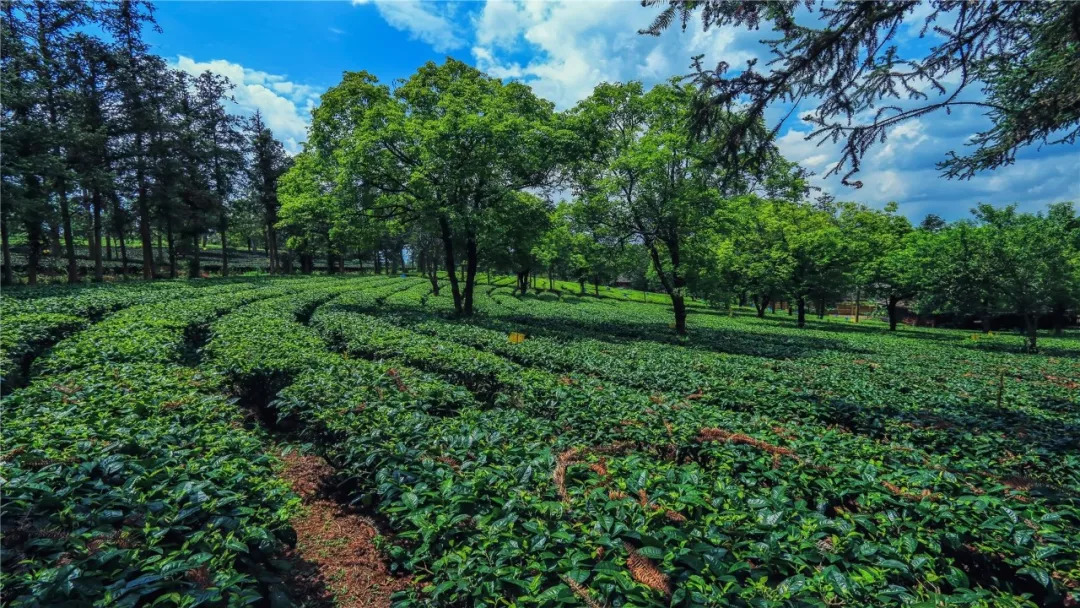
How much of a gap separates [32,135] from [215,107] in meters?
22.1

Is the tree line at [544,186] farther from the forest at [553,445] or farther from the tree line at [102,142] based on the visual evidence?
the tree line at [102,142]

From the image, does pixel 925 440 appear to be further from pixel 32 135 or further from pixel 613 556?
pixel 32 135

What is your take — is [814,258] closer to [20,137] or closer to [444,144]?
[444,144]

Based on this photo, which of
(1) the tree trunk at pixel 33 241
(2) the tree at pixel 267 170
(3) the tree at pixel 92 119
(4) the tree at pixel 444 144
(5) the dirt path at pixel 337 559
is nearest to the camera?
(5) the dirt path at pixel 337 559

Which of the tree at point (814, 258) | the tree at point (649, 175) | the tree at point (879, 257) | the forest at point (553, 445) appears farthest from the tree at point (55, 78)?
the tree at point (879, 257)

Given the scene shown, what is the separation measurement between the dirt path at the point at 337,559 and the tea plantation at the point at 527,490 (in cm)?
22

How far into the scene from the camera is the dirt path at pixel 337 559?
3.85 m

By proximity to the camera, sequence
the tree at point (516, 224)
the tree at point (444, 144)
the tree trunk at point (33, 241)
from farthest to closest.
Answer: the tree trunk at point (33, 241)
the tree at point (516, 224)
the tree at point (444, 144)

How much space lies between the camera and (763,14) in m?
6.05

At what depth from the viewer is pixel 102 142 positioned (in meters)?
24.5

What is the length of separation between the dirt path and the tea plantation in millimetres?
218

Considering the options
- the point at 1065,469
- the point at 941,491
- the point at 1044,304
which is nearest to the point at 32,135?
the point at 941,491

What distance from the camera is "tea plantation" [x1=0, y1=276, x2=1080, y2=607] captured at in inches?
97.6

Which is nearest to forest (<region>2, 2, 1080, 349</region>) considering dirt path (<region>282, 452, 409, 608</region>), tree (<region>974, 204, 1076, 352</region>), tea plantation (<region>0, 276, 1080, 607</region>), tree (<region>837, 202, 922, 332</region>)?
tree (<region>974, 204, 1076, 352</region>)
